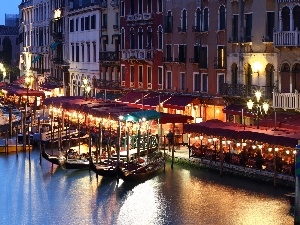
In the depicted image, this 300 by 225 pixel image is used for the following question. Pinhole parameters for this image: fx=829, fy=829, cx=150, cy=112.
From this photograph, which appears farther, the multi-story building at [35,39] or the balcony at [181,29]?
the multi-story building at [35,39]

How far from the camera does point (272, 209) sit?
26.8 metres

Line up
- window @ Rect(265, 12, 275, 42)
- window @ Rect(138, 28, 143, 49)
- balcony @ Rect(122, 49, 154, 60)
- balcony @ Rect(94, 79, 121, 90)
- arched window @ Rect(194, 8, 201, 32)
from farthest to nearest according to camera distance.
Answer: balcony @ Rect(94, 79, 121, 90), window @ Rect(138, 28, 143, 49), balcony @ Rect(122, 49, 154, 60), arched window @ Rect(194, 8, 201, 32), window @ Rect(265, 12, 275, 42)

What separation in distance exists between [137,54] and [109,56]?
17.3 feet

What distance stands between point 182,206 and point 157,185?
3959mm

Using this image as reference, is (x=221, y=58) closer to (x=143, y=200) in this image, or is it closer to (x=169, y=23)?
(x=169, y=23)

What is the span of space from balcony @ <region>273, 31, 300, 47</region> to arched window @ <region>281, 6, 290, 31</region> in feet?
1.27

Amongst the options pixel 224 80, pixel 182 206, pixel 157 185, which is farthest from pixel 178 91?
pixel 182 206

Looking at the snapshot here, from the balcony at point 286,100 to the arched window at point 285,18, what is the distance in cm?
272

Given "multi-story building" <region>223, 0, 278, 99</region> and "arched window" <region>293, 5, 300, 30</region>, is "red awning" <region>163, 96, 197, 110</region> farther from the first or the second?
"arched window" <region>293, 5, 300, 30</region>

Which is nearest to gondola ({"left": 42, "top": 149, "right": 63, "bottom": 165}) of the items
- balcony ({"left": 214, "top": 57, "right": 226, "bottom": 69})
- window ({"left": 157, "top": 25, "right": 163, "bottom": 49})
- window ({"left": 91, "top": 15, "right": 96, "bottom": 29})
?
balcony ({"left": 214, "top": 57, "right": 226, "bottom": 69})

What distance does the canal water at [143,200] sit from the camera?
26219 millimetres

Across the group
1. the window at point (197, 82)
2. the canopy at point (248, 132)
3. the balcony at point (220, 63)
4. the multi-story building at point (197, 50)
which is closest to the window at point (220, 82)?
the multi-story building at point (197, 50)

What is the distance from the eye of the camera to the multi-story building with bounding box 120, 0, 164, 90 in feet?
150

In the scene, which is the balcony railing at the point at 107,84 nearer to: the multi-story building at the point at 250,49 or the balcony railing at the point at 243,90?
the balcony railing at the point at 243,90
